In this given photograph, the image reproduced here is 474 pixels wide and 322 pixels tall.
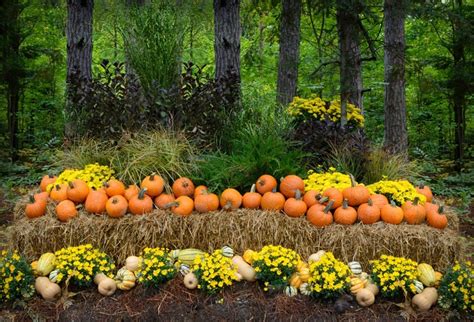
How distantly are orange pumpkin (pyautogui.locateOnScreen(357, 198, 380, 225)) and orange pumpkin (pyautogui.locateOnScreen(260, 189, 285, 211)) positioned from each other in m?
0.69

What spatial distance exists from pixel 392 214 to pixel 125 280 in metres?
2.31

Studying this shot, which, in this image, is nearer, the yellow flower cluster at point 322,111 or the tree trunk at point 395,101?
the yellow flower cluster at point 322,111

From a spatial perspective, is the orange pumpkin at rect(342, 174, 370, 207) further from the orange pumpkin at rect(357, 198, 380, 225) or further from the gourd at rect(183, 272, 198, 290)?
the gourd at rect(183, 272, 198, 290)

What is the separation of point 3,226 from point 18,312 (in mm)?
4046

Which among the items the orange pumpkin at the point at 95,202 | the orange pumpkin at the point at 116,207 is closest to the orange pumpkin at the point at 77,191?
the orange pumpkin at the point at 95,202

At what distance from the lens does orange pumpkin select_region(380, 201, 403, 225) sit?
15.5 ft

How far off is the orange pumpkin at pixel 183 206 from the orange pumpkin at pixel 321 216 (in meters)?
1.05

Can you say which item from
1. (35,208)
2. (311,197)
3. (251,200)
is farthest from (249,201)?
(35,208)

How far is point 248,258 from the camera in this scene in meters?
4.43

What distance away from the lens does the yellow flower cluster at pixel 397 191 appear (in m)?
5.04

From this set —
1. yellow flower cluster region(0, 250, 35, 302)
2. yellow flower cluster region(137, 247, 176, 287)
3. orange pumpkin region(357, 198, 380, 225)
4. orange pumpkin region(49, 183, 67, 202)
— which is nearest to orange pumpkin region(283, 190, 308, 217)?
orange pumpkin region(357, 198, 380, 225)

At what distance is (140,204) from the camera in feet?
15.5

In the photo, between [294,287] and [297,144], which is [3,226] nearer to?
[297,144]

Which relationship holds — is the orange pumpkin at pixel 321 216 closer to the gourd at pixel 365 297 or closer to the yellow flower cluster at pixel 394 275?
the yellow flower cluster at pixel 394 275
